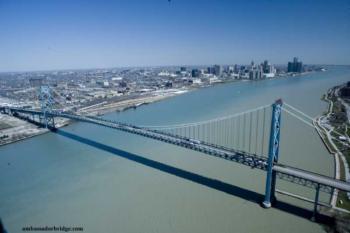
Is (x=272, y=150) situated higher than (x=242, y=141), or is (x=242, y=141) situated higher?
(x=272, y=150)

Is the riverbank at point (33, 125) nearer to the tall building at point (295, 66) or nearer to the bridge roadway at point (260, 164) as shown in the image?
the bridge roadway at point (260, 164)

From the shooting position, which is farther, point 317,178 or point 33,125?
point 33,125

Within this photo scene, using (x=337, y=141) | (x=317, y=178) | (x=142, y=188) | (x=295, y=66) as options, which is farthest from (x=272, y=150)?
(x=295, y=66)

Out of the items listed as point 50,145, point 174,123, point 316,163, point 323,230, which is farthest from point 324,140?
point 50,145

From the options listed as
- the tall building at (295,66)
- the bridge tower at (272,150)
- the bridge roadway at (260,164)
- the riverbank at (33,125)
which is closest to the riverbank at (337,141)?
the bridge roadway at (260,164)

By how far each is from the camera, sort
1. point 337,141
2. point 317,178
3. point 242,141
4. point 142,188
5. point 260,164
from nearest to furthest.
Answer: point 317,178 → point 260,164 → point 142,188 → point 337,141 → point 242,141

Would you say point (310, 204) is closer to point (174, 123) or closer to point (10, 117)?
point (174, 123)

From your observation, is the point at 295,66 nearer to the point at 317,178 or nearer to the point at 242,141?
the point at 242,141
